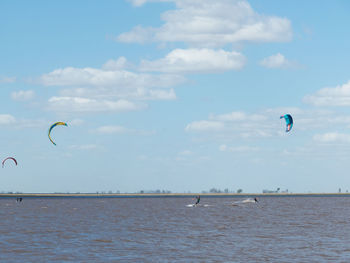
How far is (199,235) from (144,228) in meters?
8.89

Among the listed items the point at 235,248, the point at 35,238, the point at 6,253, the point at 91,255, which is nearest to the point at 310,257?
the point at 235,248

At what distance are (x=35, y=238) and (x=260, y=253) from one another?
17.4m

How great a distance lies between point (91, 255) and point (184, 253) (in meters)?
5.26

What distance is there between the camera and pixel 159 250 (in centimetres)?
3403

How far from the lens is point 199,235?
43.0 metres

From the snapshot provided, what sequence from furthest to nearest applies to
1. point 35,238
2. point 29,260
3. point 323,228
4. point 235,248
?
point 323,228, point 35,238, point 235,248, point 29,260

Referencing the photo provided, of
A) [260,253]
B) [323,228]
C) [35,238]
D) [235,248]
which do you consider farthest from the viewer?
[323,228]

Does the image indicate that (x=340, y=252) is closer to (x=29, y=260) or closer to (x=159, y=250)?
(x=159, y=250)

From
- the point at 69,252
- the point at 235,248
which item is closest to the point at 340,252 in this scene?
the point at 235,248

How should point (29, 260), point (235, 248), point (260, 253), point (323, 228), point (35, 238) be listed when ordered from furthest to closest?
point (323, 228), point (35, 238), point (235, 248), point (260, 253), point (29, 260)

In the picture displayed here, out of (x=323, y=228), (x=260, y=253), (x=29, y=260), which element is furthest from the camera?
(x=323, y=228)

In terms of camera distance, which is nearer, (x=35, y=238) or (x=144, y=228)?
(x=35, y=238)

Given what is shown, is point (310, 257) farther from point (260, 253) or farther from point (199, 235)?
point (199, 235)

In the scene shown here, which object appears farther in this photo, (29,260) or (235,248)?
(235,248)
